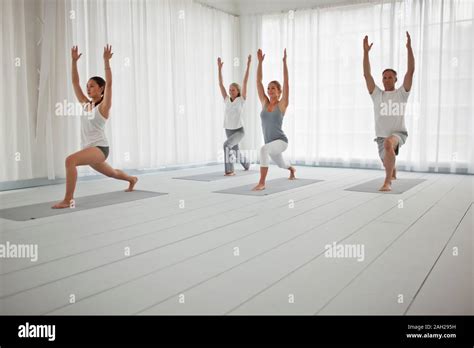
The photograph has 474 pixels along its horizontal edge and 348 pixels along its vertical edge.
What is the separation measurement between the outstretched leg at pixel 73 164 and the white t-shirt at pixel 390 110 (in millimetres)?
2552

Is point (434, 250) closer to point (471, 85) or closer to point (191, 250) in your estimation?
point (191, 250)

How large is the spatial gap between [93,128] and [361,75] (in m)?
4.03

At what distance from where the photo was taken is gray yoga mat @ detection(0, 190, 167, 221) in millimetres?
3023

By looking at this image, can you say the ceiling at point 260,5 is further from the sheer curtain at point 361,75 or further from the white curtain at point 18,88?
the white curtain at point 18,88

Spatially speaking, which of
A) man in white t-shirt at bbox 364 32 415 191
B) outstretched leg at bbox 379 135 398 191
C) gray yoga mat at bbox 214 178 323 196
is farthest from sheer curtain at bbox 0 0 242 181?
outstretched leg at bbox 379 135 398 191

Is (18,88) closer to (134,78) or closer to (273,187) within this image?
(134,78)

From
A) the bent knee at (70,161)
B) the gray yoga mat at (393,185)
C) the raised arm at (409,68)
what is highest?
the raised arm at (409,68)

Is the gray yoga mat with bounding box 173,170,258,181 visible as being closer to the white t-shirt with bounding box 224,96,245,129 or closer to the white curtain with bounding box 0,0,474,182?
the white t-shirt with bounding box 224,96,245,129

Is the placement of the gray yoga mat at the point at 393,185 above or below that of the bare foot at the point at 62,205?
below

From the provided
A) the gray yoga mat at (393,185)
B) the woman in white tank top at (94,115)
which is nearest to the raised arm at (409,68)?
the gray yoga mat at (393,185)

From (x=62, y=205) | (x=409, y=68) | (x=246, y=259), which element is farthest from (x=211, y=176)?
(x=246, y=259)

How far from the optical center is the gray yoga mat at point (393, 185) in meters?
4.07
